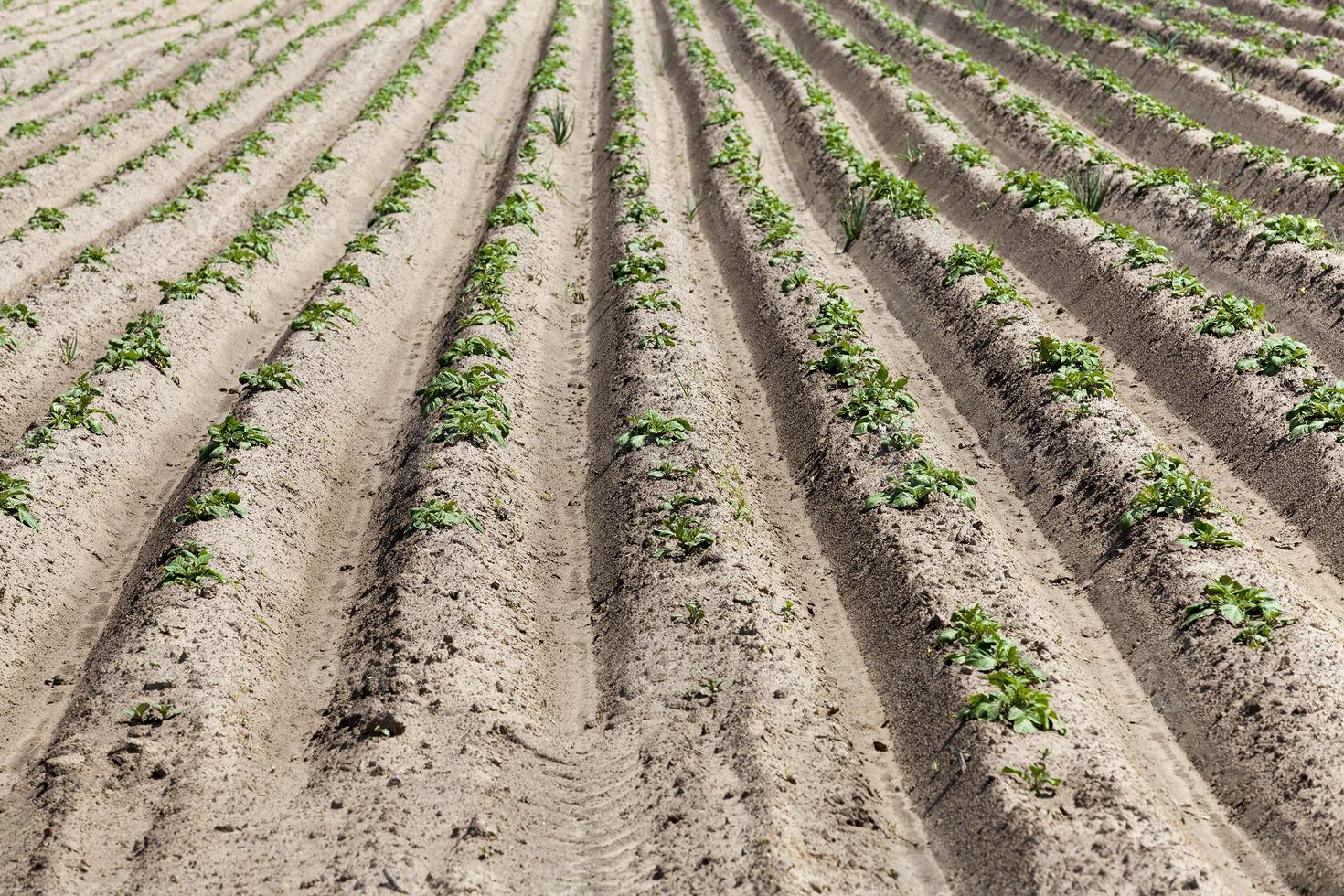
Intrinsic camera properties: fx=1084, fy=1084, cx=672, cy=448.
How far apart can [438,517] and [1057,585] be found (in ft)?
15.2

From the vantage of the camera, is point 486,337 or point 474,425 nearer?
point 474,425

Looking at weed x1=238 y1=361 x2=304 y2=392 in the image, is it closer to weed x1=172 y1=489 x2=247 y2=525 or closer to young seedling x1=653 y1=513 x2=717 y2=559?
weed x1=172 y1=489 x2=247 y2=525

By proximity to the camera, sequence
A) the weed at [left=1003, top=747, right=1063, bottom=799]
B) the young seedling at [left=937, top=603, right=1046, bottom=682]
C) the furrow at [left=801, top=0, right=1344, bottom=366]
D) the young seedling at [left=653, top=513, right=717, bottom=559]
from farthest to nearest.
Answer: the furrow at [left=801, top=0, right=1344, bottom=366] → the young seedling at [left=653, top=513, right=717, bottom=559] → the young seedling at [left=937, top=603, right=1046, bottom=682] → the weed at [left=1003, top=747, right=1063, bottom=799]

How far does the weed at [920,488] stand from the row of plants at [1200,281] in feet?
9.83

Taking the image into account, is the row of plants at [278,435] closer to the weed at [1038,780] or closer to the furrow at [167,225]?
the furrow at [167,225]

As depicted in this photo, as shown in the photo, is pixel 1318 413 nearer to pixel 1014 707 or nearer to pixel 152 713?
pixel 1014 707

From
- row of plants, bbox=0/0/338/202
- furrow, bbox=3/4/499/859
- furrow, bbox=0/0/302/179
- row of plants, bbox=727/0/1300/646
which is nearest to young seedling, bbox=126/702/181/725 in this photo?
furrow, bbox=3/4/499/859

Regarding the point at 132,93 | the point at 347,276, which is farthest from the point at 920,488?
the point at 132,93

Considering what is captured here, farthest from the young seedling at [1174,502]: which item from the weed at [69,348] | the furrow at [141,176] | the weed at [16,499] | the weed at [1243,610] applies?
the furrow at [141,176]

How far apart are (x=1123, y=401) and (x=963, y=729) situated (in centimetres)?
531

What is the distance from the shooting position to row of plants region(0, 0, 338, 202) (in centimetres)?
1700

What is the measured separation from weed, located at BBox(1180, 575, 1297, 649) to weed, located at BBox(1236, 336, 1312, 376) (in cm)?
342

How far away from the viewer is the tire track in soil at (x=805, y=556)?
597cm

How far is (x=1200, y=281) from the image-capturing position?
13.1m
